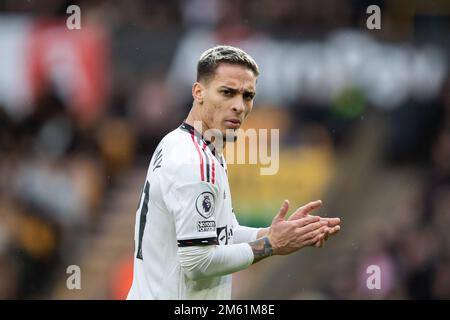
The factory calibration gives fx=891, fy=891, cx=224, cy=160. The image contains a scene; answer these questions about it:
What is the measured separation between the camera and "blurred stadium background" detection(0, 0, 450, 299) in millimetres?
12977

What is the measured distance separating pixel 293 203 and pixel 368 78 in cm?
254

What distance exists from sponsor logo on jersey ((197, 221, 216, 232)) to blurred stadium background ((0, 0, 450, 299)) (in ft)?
24.3

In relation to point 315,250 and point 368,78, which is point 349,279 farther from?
point 368,78

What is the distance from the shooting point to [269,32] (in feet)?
46.7

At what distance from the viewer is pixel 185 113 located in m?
13.7

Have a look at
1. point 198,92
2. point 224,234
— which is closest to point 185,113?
point 198,92

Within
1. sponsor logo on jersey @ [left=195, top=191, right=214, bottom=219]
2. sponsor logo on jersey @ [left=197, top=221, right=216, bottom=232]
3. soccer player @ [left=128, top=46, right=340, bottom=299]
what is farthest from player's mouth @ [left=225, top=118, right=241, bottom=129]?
sponsor logo on jersey @ [left=197, top=221, right=216, bottom=232]

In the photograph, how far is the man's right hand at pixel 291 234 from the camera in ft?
16.2

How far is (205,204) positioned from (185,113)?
29.4 ft

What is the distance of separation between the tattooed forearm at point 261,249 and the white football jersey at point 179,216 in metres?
0.19

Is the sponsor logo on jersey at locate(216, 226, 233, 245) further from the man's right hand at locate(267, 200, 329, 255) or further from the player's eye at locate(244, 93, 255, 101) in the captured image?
the player's eye at locate(244, 93, 255, 101)

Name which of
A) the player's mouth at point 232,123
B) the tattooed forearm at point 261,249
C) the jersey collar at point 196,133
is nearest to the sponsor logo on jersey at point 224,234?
the tattooed forearm at point 261,249

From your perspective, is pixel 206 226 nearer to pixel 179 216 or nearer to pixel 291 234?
pixel 179 216

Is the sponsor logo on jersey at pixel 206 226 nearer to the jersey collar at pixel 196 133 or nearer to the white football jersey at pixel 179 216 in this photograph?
the white football jersey at pixel 179 216
